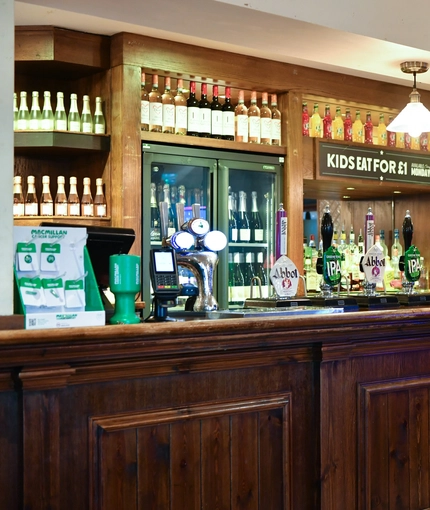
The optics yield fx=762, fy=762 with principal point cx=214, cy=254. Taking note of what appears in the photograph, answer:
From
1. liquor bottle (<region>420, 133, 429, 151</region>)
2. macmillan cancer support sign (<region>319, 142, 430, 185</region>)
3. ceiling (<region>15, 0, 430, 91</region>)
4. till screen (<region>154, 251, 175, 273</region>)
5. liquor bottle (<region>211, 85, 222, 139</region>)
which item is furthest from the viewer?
liquor bottle (<region>420, 133, 429, 151</region>)

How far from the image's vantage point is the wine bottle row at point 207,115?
13.9 ft

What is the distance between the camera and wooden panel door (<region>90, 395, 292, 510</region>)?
6.74ft

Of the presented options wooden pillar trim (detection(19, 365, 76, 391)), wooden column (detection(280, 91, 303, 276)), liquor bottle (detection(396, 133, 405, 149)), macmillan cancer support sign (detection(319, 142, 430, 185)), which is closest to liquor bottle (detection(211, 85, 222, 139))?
wooden column (detection(280, 91, 303, 276))

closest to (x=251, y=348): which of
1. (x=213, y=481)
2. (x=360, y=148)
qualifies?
(x=213, y=481)

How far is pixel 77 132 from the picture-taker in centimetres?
403

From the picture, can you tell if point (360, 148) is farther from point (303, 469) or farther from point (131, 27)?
point (303, 469)

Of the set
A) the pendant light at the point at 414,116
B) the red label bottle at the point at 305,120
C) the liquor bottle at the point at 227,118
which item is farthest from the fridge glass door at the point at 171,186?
the pendant light at the point at 414,116

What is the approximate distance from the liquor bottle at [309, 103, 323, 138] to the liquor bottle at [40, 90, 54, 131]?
172 cm

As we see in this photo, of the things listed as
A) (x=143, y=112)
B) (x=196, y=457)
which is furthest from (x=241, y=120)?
(x=196, y=457)

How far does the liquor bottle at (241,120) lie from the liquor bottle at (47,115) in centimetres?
108

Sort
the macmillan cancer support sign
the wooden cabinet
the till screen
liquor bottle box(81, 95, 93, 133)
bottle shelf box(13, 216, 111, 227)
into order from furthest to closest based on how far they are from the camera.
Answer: the macmillan cancer support sign < liquor bottle box(81, 95, 93, 133) < bottle shelf box(13, 216, 111, 227) < the wooden cabinet < the till screen

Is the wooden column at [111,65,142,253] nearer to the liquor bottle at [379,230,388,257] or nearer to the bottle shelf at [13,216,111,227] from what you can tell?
the bottle shelf at [13,216,111,227]

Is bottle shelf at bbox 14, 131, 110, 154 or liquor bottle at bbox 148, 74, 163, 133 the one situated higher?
liquor bottle at bbox 148, 74, 163, 133

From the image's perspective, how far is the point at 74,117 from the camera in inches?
164
